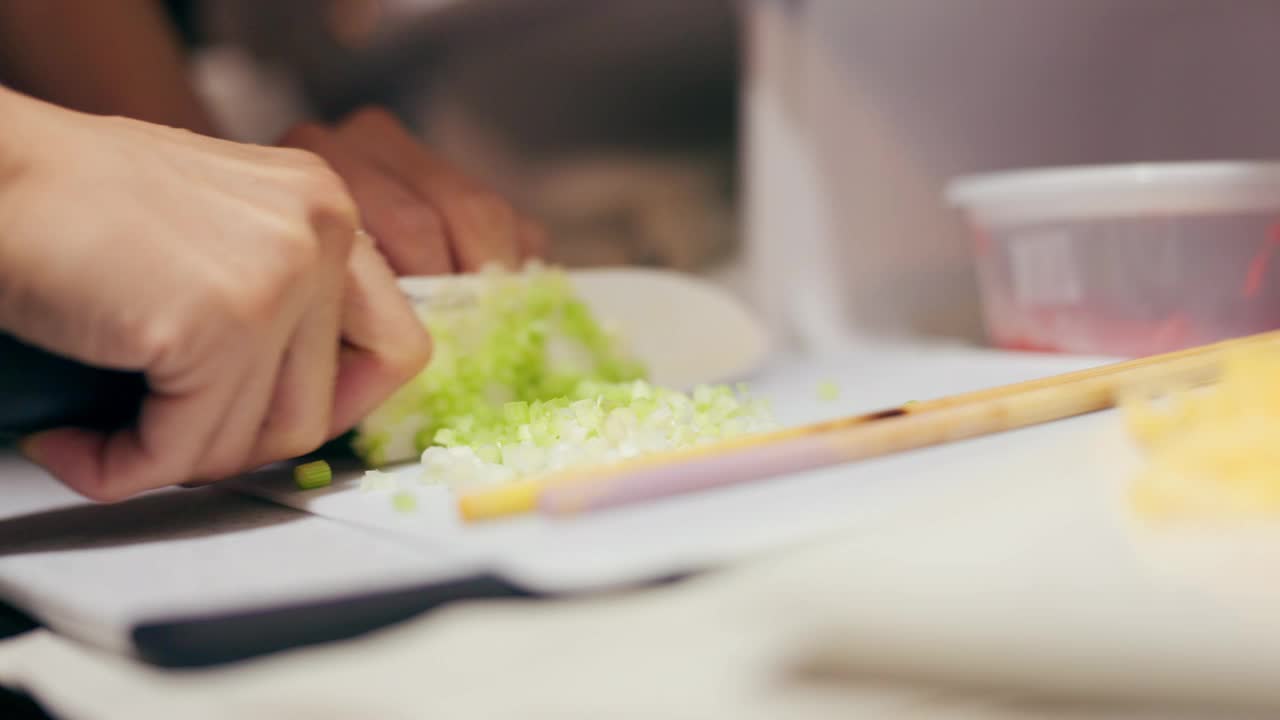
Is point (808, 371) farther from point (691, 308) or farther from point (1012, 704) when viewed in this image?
point (1012, 704)

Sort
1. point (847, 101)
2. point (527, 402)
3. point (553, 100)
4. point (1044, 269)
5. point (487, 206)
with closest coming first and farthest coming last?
point (527, 402) → point (487, 206) → point (1044, 269) → point (847, 101) → point (553, 100)

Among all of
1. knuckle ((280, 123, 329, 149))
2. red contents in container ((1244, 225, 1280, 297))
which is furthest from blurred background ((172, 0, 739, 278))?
red contents in container ((1244, 225, 1280, 297))

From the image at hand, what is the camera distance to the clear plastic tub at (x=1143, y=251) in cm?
85

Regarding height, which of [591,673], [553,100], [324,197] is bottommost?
[591,673]

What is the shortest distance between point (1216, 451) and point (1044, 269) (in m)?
0.56

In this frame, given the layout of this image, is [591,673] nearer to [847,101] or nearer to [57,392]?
[57,392]

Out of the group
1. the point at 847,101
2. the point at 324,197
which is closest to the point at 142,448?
the point at 324,197

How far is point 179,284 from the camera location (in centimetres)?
46

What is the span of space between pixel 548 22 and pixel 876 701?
125cm

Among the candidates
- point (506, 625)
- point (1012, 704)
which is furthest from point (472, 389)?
→ point (1012, 704)

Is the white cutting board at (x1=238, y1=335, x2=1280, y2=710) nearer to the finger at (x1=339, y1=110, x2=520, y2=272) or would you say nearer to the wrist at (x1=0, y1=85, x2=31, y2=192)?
the wrist at (x1=0, y1=85, x2=31, y2=192)

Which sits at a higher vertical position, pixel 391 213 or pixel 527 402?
pixel 391 213

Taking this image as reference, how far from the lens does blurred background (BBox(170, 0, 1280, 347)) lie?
111 cm

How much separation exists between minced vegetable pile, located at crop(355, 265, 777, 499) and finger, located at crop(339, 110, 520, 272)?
1.5 inches
